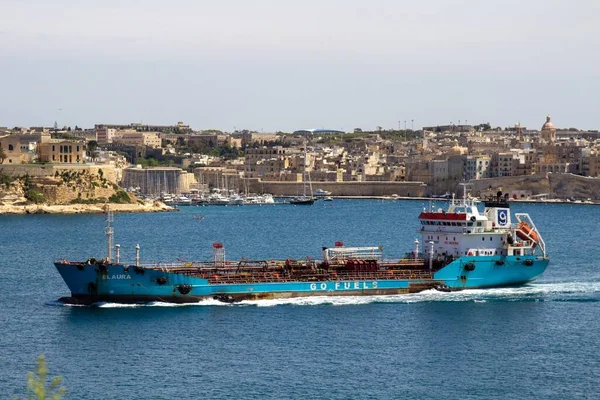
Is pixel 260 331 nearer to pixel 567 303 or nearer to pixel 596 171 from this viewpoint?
pixel 567 303

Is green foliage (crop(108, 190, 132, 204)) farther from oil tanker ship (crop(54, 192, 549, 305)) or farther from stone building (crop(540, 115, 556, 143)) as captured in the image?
stone building (crop(540, 115, 556, 143))

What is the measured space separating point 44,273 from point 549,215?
63.0 meters

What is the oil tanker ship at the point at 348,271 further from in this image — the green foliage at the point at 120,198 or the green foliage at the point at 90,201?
the green foliage at the point at 120,198

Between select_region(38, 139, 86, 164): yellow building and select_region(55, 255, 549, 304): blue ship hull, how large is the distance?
69691 mm

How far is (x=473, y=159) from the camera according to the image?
151875mm

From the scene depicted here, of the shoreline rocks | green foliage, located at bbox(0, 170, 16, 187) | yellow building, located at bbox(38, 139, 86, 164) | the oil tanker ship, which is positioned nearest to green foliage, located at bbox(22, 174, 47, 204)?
the shoreline rocks

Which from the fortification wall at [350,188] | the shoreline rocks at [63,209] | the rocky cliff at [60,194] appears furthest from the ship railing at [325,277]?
the fortification wall at [350,188]

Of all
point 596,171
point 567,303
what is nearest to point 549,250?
point 567,303

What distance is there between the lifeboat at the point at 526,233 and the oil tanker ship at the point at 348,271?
0.03 metres

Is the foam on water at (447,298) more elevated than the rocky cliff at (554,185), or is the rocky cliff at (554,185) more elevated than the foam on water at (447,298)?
the foam on water at (447,298)

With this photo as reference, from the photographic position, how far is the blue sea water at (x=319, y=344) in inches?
1212

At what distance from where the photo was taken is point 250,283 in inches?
1640

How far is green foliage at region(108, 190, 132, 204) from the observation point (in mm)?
107000

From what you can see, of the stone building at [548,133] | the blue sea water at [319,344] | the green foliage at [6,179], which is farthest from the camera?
the stone building at [548,133]
